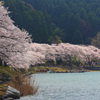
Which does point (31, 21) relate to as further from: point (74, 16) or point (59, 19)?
point (59, 19)

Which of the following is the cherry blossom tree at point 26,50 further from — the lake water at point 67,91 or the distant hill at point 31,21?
the distant hill at point 31,21

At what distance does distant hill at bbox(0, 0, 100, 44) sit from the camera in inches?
4980

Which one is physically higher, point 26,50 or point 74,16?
point 74,16

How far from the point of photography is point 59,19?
169500 mm

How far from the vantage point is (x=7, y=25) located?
31.2m

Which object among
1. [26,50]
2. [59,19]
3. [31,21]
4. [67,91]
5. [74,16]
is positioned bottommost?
[67,91]

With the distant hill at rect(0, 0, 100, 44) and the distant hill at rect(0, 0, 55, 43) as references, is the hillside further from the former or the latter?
the distant hill at rect(0, 0, 55, 43)

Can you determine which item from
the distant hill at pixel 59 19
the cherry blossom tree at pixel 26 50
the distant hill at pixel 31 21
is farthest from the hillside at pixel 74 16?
the cherry blossom tree at pixel 26 50

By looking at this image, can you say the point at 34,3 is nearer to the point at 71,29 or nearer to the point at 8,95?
the point at 71,29

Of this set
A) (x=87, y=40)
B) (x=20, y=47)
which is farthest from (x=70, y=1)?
(x=20, y=47)

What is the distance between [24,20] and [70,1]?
2456 inches

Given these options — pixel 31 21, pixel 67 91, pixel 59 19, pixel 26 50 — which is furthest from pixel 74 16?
pixel 67 91

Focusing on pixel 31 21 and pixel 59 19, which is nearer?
pixel 31 21

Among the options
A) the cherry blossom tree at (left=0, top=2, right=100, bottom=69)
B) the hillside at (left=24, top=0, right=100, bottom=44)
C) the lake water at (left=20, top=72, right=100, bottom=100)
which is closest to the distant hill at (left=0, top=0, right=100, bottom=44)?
the hillside at (left=24, top=0, right=100, bottom=44)
